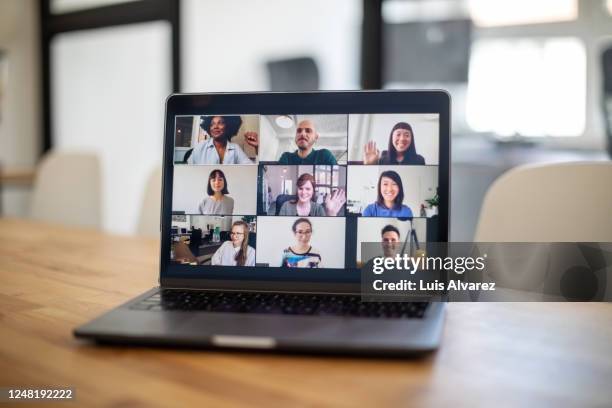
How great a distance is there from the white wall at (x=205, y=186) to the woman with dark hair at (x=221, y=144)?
0.03 feet

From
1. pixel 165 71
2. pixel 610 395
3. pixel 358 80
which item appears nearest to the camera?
pixel 610 395

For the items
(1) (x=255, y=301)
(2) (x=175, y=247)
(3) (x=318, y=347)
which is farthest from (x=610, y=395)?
(2) (x=175, y=247)

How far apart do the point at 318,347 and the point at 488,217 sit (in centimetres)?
73

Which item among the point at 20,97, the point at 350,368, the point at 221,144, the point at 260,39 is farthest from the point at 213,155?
the point at 20,97

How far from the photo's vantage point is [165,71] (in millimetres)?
3545

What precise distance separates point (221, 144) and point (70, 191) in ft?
5.55

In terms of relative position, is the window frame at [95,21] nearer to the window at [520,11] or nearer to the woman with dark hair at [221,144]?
the window at [520,11]

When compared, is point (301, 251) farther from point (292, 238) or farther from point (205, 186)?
point (205, 186)

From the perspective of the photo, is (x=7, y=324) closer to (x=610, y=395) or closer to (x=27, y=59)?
(x=610, y=395)

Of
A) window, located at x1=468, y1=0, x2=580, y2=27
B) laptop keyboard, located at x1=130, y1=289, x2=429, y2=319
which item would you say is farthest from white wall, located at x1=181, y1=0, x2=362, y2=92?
laptop keyboard, located at x1=130, y1=289, x2=429, y2=319

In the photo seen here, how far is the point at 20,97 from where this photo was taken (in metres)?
4.19

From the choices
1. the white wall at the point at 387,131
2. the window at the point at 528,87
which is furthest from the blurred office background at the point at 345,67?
the white wall at the point at 387,131

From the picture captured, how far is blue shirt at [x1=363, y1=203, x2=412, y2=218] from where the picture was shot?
0.82m

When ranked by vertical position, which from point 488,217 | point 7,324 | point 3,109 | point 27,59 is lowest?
point 7,324
